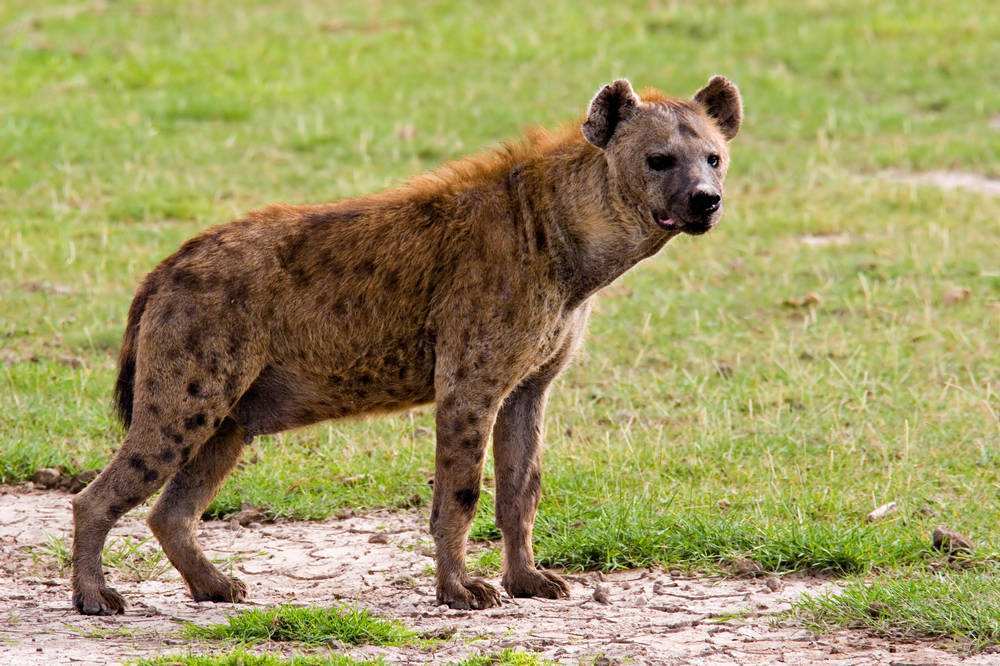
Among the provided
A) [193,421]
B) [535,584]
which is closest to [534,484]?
[535,584]

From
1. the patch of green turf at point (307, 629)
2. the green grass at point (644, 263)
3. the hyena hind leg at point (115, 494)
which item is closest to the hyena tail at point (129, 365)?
the hyena hind leg at point (115, 494)

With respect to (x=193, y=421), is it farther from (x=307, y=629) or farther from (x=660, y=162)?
(x=660, y=162)

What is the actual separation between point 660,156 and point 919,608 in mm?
1561

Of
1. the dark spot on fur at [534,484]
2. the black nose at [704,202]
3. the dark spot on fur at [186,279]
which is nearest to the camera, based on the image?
the black nose at [704,202]

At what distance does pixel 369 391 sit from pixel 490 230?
2.13 ft

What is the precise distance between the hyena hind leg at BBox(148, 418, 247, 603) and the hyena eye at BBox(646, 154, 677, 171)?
5.20 ft

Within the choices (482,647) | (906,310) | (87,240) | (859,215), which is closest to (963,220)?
(859,215)

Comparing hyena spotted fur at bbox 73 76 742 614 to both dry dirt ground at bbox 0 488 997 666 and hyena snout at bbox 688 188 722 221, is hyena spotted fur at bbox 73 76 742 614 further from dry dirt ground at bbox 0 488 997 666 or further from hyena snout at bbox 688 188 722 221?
dry dirt ground at bbox 0 488 997 666

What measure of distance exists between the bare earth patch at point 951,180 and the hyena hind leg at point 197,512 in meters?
6.43

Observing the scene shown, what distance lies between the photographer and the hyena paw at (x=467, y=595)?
16.5ft

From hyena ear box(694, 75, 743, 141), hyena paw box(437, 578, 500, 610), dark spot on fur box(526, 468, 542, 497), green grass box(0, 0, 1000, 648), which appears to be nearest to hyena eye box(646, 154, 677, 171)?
hyena ear box(694, 75, 743, 141)

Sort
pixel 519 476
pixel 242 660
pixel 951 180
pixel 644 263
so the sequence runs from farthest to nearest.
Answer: pixel 951 180 → pixel 644 263 → pixel 519 476 → pixel 242 660

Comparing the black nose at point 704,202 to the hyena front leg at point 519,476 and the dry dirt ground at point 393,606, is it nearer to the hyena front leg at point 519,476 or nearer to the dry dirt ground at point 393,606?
the hyena front leg at point 519,476

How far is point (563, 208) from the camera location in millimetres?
5238
